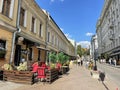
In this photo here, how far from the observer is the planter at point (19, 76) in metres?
8.87

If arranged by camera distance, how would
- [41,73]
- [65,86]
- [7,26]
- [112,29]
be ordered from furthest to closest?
[112,29]
[7,26]
[41,73]
[65,86]

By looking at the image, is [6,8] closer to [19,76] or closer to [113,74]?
[19,76]

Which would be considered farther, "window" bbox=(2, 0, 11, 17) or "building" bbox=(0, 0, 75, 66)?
"window" bbox=(2, 0, 11, 17)

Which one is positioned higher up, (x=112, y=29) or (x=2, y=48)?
(x=112, y=29)

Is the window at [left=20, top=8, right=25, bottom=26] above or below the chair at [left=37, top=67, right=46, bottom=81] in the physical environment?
above

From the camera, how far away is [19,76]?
9055mm

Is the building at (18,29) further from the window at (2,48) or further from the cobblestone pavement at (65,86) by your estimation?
the cobblestone pavement at (65,86)

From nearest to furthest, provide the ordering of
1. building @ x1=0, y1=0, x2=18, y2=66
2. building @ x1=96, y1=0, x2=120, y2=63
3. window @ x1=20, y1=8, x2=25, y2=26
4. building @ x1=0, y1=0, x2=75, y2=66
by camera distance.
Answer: building @ x1=0, y1=0, x2=18, y2=66, building @ x1=0, y1=0, x2=75, y2=66, window @ x1=20, y1=8, x2=25, y2=26, building @ x1=96, y1=0, x2=120, y2=63

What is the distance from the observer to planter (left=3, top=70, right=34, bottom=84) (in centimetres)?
887

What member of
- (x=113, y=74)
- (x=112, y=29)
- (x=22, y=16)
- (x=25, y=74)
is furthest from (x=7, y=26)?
(x=112, y=29)

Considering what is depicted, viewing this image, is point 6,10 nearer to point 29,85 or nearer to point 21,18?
point 21,18

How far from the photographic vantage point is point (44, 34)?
2173 cm

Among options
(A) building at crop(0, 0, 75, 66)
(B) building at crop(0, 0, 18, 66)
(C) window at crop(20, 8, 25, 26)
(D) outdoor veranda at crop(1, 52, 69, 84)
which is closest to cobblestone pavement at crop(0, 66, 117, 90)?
(D) outdoor veranda at crop(1, 52, 69, 84)

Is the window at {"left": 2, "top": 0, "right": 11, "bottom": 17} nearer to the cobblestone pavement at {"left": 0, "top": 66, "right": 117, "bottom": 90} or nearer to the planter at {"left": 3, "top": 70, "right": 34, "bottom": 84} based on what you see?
the planter at {"left": 3, "top": 70, "right": 34, "bottom": 84}
